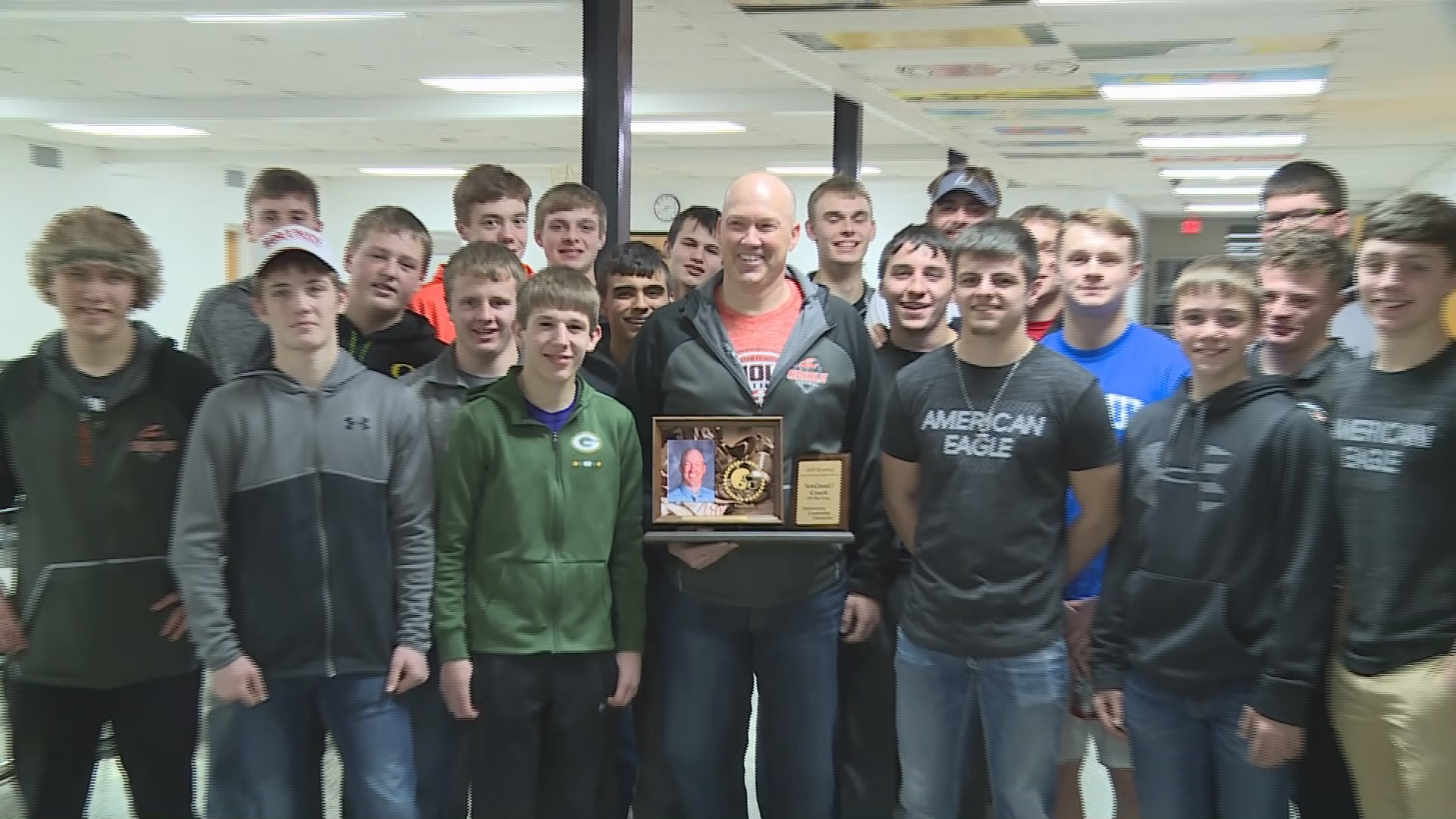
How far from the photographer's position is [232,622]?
232 cm

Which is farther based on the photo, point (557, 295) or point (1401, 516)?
point (557, 295)

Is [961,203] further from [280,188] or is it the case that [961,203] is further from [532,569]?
[280,188]

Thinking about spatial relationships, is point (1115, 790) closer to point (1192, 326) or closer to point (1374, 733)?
point (1374, 733)

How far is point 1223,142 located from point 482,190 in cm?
882

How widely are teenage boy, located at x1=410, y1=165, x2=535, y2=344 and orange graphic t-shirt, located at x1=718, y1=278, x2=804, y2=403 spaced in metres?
0.97

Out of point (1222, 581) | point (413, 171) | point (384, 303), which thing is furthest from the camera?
point (413, 171)

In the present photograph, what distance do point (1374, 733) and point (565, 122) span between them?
343 inches

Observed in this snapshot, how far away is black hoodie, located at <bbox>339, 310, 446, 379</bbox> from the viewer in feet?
9.37

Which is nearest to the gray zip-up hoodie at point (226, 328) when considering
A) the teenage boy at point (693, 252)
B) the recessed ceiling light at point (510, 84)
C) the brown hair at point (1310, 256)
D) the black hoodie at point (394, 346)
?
the black hoodie at point (394, 346)

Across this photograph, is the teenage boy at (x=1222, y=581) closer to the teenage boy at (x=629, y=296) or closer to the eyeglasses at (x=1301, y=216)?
the eyeglasses at (x=1301, y=216)

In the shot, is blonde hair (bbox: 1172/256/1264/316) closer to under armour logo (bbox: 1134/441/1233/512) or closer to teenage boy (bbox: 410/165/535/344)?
under armour logo (bbox: 1134/441/1233/512)

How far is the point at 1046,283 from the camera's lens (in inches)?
125

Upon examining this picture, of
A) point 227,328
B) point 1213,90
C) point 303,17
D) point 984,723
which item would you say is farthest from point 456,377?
point 1213,90

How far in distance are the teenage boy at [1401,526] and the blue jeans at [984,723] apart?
609mm
